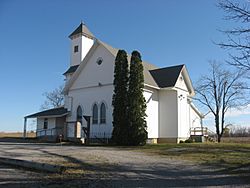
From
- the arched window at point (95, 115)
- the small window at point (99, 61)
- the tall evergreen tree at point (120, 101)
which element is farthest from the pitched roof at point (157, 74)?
the arched window at point (95, 115)

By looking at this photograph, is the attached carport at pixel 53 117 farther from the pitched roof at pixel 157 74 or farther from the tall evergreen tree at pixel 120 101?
the tall evergreen tree at pixel 120 101

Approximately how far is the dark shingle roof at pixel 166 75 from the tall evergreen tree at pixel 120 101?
251 inches

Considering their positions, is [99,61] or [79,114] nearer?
[99,61]

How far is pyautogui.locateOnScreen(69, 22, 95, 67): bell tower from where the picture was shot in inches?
1622

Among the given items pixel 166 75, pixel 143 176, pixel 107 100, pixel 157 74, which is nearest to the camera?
pixel 143 176

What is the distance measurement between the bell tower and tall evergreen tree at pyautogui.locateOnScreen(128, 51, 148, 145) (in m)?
15.9

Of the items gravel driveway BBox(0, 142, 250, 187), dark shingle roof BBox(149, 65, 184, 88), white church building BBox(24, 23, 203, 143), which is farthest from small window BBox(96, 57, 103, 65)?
gravel driveway BBox(0, 142, 250, 187)

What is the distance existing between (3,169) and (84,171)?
10.6 ft

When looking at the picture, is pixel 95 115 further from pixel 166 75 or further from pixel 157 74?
pixel 166 75

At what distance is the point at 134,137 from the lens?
25141 mm

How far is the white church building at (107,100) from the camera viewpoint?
29547 mm

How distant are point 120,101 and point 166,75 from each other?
889 centimetres

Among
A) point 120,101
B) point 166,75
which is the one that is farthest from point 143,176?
point 166,75

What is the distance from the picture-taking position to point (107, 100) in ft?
96.0
